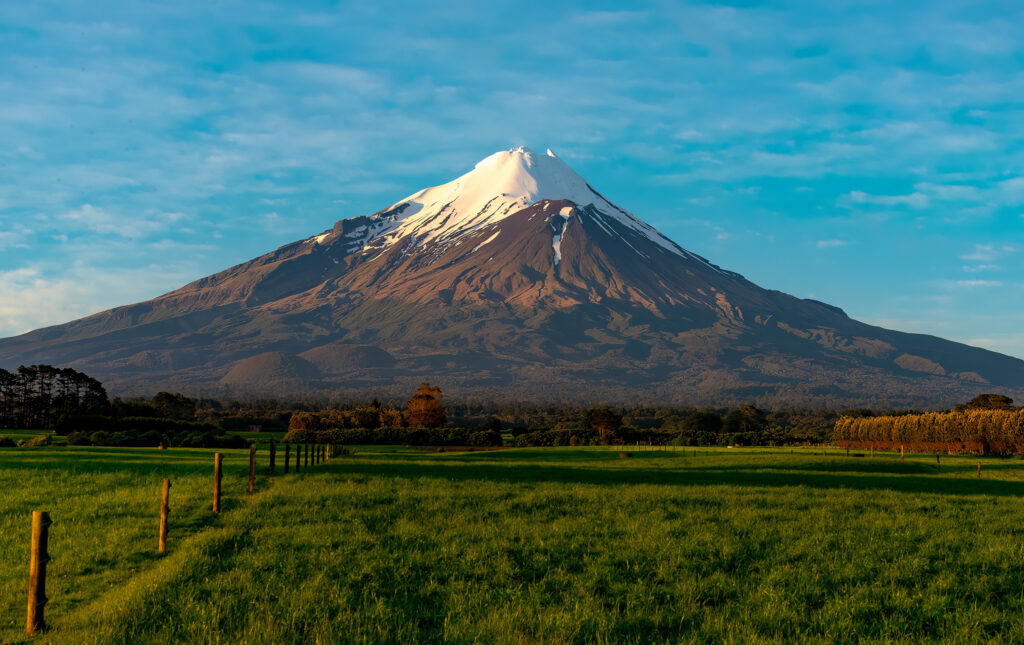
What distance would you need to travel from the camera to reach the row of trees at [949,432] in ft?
327

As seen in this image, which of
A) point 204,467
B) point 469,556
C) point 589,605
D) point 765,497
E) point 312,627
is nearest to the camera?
point 312,627

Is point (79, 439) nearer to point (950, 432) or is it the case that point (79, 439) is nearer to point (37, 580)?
point (37, 580)

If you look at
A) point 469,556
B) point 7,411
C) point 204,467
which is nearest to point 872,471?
point 204,467

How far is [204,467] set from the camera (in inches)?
1436

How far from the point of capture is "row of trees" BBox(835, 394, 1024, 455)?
99.8 meters

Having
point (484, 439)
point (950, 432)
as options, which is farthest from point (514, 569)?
point (950, 432)

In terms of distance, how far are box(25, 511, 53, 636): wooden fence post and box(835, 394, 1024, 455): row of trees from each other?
110 m

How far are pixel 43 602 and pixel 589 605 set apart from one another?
7.59m

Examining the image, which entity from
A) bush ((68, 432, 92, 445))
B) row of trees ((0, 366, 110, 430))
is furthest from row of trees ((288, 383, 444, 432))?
bush ((68, 432, 92, 445))

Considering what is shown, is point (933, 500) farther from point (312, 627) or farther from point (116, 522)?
point (116, 522)

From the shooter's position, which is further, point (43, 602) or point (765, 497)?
point (765, 497)

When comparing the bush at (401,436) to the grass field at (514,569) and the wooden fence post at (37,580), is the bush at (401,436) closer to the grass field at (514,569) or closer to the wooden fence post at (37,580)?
the grass field at (514,569)

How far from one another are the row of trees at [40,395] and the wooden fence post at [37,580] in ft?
392

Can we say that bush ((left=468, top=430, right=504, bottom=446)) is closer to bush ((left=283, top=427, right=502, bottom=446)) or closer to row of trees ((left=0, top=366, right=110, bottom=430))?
bush ((left=283, top=427, right=502, bottom=446))
